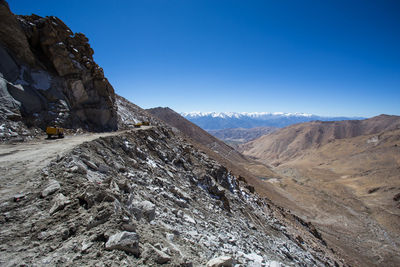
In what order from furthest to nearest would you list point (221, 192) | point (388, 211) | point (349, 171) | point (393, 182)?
point (349, 171) < point (393, 182) < point (388, 211) < point (221, 192)

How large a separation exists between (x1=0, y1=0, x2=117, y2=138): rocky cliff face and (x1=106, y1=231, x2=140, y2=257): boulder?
12.9 m

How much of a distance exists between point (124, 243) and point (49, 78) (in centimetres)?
1771

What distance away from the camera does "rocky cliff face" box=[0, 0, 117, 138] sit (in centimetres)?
1320

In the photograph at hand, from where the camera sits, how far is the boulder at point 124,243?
3.81 m

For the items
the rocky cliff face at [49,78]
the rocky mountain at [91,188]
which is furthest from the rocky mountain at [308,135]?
the rocky cliff face at [49,78]

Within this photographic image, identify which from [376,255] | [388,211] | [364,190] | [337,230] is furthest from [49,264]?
[364,190]

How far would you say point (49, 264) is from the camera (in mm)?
3457

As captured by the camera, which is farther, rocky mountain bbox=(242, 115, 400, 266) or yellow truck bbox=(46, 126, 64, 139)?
rocky mountain bbox=(242, 115, 400, 266)

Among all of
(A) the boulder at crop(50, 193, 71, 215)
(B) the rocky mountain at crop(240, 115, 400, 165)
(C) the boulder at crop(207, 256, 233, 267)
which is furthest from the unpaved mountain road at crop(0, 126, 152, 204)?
(B) the rocky mountain at crop(240, 115, 400, 165)

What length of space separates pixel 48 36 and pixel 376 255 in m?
44.0

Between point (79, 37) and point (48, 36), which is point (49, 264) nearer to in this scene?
point (48, 36)

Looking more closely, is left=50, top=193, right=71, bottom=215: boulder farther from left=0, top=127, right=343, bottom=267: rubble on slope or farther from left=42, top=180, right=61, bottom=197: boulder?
left=42, top=180, right=61, bottom=197: boulder

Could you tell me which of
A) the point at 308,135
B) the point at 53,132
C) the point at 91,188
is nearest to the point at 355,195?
the point at 91,188

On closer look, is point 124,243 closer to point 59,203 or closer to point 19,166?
point 59,203
